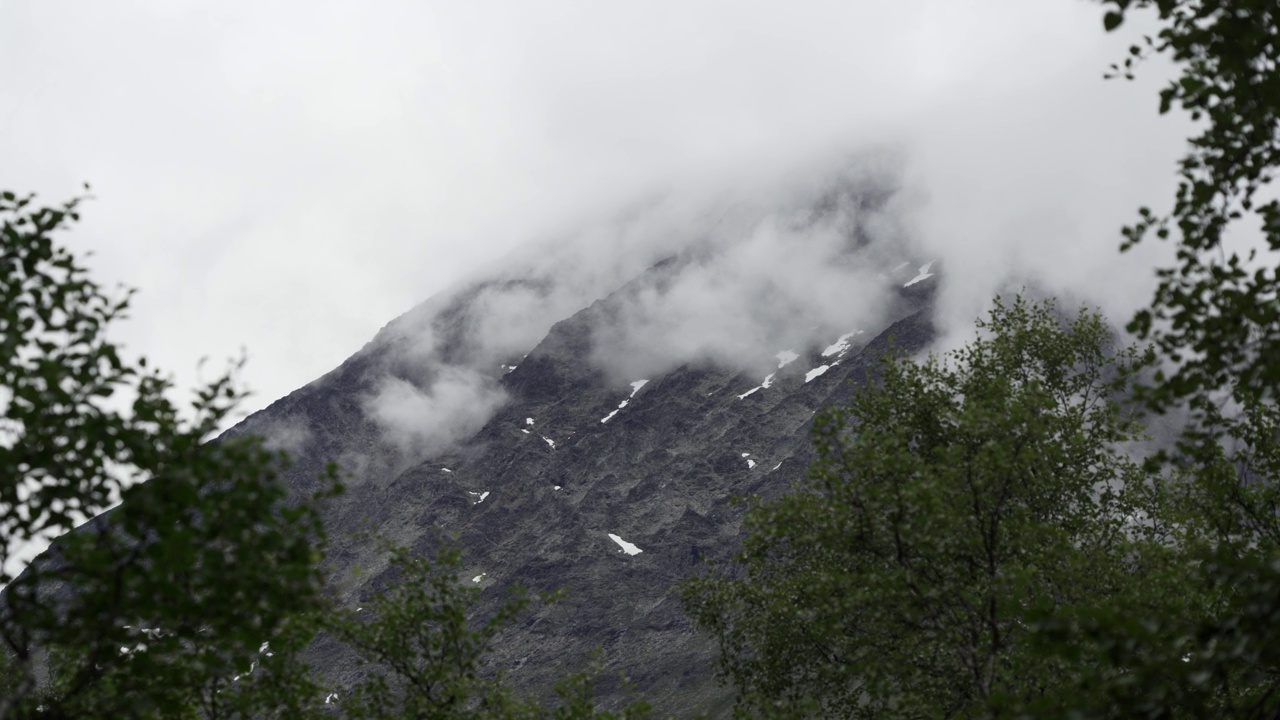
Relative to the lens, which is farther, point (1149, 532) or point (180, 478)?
point (1149, 532)

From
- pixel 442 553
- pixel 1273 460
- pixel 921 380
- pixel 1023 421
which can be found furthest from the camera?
pixel 921 380

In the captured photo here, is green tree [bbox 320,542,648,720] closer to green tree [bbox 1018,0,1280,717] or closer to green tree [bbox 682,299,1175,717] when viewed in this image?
green tree [bbox 682,299,1175,717]

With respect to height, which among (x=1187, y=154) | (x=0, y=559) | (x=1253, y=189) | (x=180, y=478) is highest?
(x=0, y=559)

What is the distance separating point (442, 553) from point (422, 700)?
3144mm

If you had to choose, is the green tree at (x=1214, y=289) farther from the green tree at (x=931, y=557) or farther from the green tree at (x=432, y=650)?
the green tree at (x=432, y=650)

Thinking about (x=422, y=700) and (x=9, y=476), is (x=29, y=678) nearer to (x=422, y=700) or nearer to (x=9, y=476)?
(x=9, y=476)

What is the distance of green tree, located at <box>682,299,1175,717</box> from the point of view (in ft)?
61.8

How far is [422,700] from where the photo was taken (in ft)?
69.6

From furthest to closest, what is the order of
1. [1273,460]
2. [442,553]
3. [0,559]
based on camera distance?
[1273,460] < [442,553] < [0,559]

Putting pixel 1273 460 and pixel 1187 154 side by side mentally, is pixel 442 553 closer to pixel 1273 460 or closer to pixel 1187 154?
pixel 1187 154

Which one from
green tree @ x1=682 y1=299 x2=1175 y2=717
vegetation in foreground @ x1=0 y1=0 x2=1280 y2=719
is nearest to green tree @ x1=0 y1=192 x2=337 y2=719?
vegetation in foreground @ x1=0 y1=0 x2=1280 y2=719

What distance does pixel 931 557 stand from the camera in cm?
2052

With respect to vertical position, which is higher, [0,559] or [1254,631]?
[0,559]

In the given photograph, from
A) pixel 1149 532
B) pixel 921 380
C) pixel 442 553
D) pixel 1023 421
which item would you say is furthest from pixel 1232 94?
pixel 1149 532
